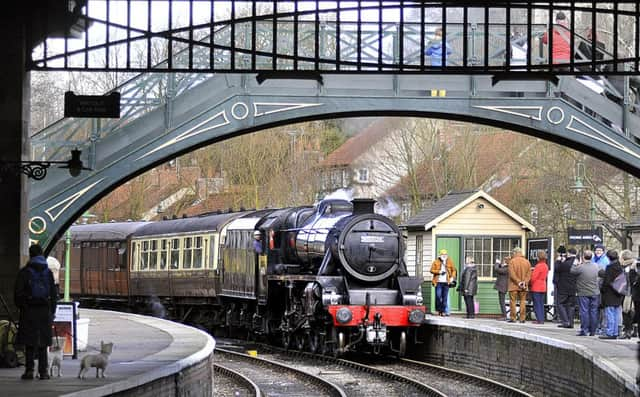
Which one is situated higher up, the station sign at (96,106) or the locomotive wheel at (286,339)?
the station sign at (96,106)

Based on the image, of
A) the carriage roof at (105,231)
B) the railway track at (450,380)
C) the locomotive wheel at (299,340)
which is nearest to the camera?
the railway track at (450,380)

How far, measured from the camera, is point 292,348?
89.4 feet

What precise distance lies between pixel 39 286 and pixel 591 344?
333 inches

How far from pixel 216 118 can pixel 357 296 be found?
4.14 m

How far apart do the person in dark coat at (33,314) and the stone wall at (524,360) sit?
20.2ft

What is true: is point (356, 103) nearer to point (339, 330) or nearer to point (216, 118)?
point (216, 118)

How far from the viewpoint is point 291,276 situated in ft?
82.7

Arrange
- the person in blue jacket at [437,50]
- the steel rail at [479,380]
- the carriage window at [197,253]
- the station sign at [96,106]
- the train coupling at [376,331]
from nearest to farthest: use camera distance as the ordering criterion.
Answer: the station sign at [96,106], the steel rail at [479,380], the person in blue jacket at [437,50], the train coupling at [376,331], the carriage window at [197,253]

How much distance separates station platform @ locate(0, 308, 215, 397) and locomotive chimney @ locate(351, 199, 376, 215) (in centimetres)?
389

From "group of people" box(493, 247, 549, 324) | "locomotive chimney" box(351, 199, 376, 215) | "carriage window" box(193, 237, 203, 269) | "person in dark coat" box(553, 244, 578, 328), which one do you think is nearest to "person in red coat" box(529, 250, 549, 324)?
"group of people" box(493, 247, 549, 324)

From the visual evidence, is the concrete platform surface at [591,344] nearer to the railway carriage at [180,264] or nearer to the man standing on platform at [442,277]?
the man standing on platform at [442,277]

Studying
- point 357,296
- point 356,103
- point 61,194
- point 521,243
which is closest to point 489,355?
point 357,296

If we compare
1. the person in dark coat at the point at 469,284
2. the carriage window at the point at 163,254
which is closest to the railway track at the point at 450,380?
the person in dark coat at the point at 469,284

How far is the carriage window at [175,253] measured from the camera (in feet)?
110
